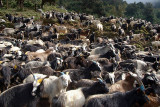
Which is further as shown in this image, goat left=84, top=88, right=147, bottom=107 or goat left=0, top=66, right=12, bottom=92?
goat left=0, top=66, right=12, bottom=92

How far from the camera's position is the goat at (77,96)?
4374mm

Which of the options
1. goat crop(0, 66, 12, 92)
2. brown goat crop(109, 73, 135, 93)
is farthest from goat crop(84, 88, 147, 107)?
goat crop(0, 66, 12, 92)

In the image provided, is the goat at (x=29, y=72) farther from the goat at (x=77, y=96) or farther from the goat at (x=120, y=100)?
the goat at (x=120, y=100)

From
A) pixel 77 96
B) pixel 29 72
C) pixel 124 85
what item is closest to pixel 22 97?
pixel 77 96

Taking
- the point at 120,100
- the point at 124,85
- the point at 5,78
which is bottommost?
the point at 5,78

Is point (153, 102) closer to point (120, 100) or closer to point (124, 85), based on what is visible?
point (120, 100)

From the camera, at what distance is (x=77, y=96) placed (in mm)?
4543

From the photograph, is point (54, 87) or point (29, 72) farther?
point (29, 72)

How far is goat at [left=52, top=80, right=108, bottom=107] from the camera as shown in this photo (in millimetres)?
4374

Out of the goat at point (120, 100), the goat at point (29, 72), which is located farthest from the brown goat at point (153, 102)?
the goat at point (29, 72)

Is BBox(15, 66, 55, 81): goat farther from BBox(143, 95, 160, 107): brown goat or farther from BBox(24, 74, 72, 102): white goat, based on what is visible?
BBox(143, 95, 160, 107): brown goat

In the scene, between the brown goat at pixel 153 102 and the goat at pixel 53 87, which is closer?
the brown goat at pixel 153 102

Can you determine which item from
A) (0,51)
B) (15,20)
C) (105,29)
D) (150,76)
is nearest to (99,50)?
(150,76)

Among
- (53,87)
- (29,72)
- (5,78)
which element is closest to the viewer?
(53,87)
